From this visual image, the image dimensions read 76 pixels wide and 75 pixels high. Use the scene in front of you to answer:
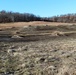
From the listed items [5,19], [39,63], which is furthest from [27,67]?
[5,19]

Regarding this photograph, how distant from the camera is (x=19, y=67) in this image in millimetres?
13922

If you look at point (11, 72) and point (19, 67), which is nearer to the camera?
point (11, 72)

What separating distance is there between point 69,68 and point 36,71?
1.48m

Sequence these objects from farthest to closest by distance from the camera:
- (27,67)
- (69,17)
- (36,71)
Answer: (69,17) → (27,67) → (36,71)

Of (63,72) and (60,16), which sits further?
(60,16)

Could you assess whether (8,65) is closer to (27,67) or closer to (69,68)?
(27,67)


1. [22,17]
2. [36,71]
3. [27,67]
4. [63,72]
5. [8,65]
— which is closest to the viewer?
[63,72]

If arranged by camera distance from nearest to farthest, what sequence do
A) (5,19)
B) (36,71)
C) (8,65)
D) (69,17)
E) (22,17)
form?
(36,71) → (8,65) → (5,19) → (22,17) → (69,17)

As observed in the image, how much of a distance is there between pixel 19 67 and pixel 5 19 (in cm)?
10304

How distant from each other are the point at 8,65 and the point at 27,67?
1424 mm

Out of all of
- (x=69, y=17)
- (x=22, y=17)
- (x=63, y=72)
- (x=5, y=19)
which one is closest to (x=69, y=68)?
(x=63, y=72)

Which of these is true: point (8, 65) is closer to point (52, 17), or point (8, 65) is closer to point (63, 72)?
point (63, 72)

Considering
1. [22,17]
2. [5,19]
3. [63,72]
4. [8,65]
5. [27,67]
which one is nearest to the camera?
[63,72]

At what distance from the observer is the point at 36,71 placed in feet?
41.1
